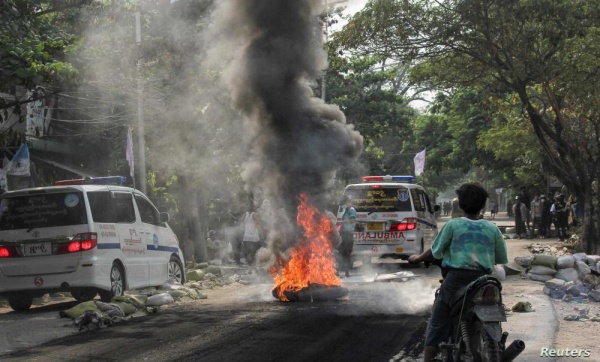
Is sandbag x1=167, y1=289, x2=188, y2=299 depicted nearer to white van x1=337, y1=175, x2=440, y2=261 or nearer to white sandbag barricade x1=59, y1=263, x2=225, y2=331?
white sandbag barricade x1=59, y1=263, x2=225, y2=331

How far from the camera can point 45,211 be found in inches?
476

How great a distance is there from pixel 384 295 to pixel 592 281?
376 cm

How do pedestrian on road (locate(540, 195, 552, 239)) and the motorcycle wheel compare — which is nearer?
the motorcycle wheel

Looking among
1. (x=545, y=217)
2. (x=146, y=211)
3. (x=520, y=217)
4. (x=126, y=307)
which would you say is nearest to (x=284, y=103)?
(x=146, y=211)

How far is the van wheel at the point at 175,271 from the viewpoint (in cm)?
1445

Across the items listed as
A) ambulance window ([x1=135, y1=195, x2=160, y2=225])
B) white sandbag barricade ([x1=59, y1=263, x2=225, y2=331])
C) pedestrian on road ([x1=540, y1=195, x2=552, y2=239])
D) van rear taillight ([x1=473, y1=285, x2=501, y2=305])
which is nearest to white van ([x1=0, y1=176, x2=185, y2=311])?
white sandbag barricade ([x1=59, y1=263, x2=225, y2=331])

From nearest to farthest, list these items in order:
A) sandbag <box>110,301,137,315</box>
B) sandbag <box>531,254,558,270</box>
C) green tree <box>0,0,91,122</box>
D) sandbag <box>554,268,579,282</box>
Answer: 1. green tree <box>0,0,91,122</box>
2. sandbag <box>110,301,137,315</box>
3. sandbag <box>554,268,579,282</box>
4. sandbag <box>531,254,558,270</box>

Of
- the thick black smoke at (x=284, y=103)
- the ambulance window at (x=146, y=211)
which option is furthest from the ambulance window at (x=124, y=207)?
the thick black smoke at (x=284, y=103)

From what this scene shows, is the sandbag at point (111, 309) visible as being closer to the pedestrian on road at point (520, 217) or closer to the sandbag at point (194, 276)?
the sandbag at point (194, 276)

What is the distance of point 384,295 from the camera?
12.5m

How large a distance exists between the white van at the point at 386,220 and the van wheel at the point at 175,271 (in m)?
4.78

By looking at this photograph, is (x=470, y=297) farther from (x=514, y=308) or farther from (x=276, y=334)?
(x=514, y=308)

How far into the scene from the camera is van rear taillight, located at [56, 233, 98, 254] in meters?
11.9

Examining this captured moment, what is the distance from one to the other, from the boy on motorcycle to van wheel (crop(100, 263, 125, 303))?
746cm
